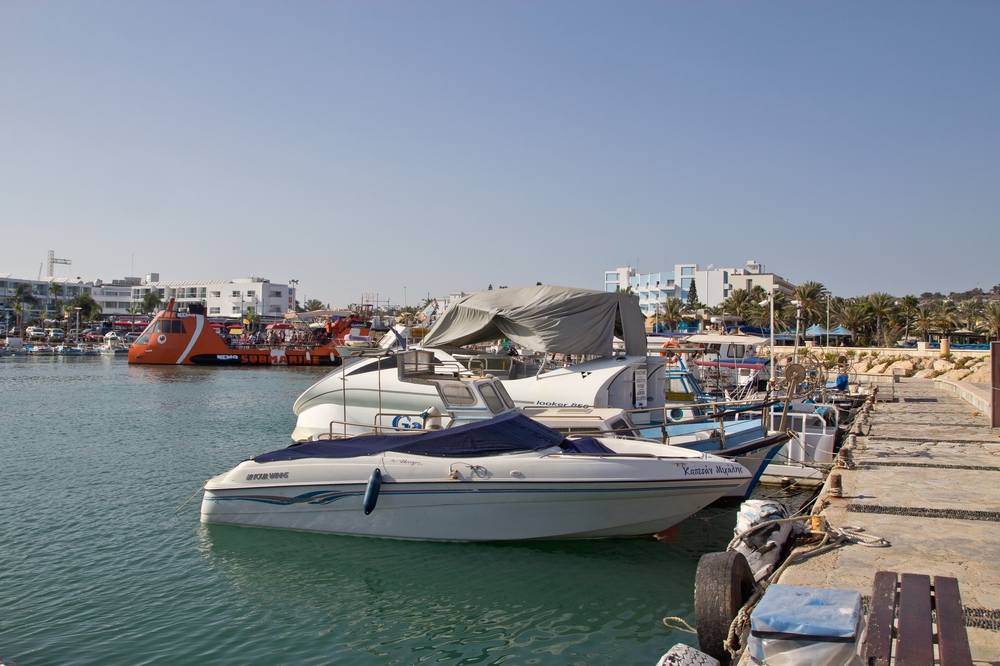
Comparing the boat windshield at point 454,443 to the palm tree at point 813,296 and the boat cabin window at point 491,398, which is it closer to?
the boat cabin window at point 491,398

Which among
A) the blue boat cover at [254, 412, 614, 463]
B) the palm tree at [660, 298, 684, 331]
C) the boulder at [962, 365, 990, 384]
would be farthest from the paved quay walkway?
the palm tree at [660, 298, 684, 331]

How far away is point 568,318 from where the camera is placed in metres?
18.1

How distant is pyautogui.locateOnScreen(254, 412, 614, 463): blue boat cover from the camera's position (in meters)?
11.0

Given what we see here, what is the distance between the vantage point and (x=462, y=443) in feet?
36.0

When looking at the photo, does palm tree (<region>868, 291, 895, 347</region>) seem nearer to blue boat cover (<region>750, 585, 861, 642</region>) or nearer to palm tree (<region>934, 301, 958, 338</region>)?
palm tree (<region>934, 301, 958, 338</region>)

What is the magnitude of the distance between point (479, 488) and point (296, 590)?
2.90 metres

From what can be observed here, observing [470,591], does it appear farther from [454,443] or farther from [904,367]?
[904,367]

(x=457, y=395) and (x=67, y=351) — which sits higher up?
(x=67, y=351)

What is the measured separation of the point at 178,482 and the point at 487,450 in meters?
8.82

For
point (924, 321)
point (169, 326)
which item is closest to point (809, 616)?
point (924, 321)

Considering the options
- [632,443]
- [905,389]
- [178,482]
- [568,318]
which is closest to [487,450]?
[632,443]

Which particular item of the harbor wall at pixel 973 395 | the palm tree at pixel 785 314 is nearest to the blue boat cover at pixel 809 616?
the harbor wall at pixel 973 395

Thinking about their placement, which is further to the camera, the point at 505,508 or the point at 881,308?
the point at 881,308

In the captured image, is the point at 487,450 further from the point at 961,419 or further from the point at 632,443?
the point at 961,419
